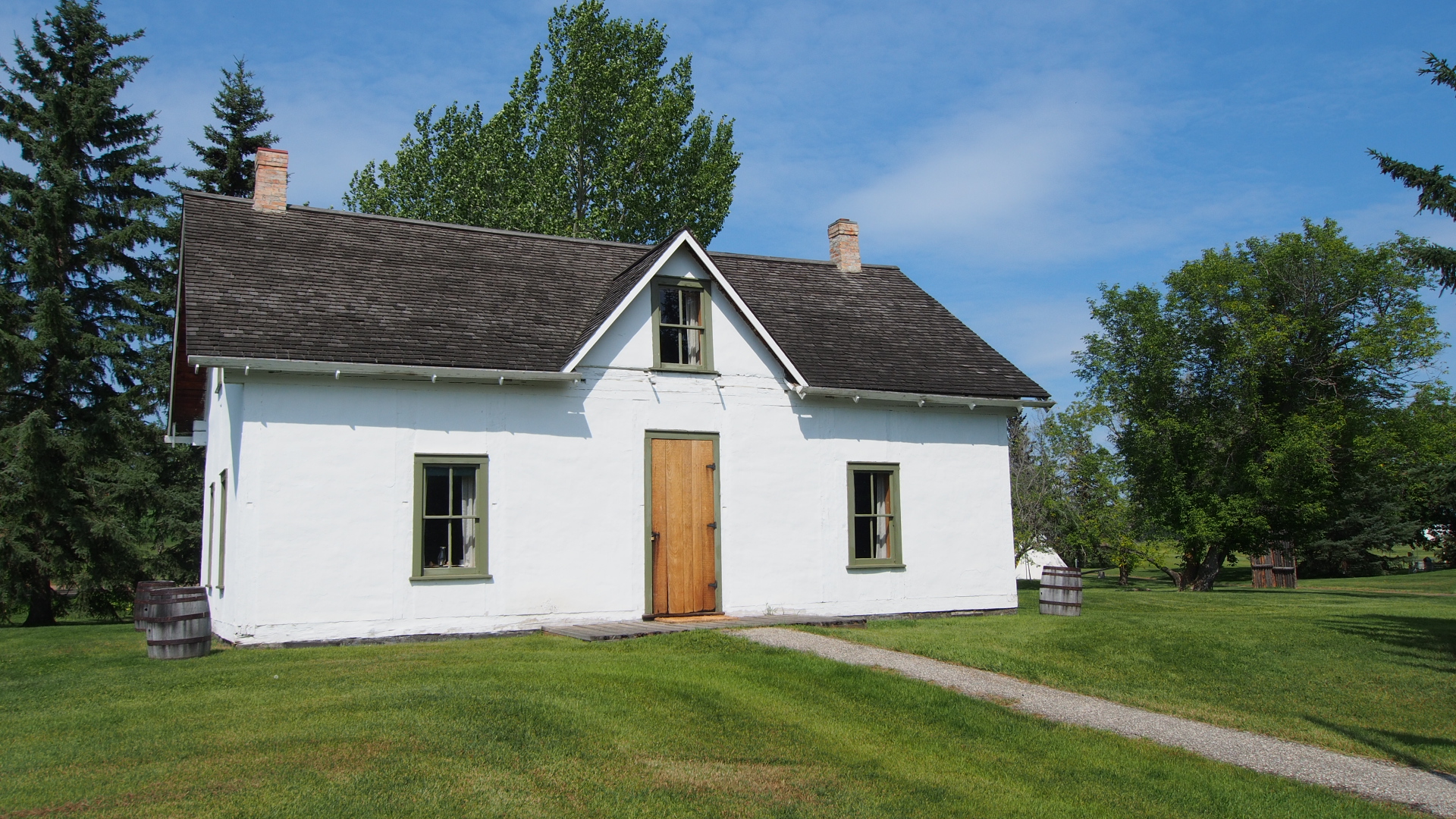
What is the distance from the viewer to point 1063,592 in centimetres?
1708

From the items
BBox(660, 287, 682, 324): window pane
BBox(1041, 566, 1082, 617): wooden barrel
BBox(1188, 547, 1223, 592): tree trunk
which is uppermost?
BBox(660, 287, 682, 324): window pane

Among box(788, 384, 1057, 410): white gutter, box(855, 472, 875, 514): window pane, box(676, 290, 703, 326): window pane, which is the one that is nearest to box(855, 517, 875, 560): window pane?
box(855, 472, 875, 514): window pane

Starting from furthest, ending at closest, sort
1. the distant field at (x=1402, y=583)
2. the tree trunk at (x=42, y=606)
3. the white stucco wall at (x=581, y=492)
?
1. the distant field at (x=1402, y=583)
2. the tree trunk at (x=42, y=606)
3. the white stucco wall at (x=581, y=492)

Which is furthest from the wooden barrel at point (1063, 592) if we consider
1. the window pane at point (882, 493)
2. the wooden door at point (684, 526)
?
the wooden door at point (684, 526)

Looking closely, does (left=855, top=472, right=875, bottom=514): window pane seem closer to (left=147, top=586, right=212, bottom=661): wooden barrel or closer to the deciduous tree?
(left=147, top=586, right=212, bottom=661): wooden barrel

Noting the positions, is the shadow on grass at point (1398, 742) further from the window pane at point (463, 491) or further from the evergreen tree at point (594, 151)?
the evergreen tree at point (594, 151)

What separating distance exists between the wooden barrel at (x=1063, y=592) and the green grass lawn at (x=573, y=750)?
7517mm

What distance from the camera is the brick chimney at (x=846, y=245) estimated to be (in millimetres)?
21422

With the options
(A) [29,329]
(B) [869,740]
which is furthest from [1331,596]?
(A) [29,329]

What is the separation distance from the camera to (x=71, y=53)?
2534 centimetres

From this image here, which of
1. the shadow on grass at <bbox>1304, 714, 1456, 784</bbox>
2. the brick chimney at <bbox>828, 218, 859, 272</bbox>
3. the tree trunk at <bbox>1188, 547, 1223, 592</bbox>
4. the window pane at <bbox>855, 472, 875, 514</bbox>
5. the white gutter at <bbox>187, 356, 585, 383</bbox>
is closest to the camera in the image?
the shadow on grass at <bbox>1304, 714, 1456, 784</bbox>

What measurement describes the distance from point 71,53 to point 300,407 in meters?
17.8

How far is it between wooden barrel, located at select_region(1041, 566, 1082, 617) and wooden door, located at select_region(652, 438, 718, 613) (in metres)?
5.63

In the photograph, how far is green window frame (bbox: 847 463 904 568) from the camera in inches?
674
